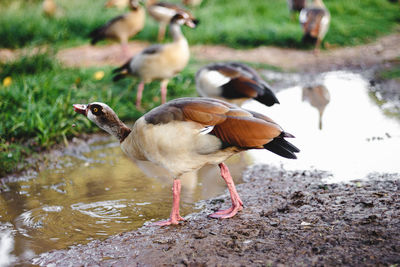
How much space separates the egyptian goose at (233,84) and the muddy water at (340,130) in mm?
666

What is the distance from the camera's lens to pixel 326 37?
11.3 meters

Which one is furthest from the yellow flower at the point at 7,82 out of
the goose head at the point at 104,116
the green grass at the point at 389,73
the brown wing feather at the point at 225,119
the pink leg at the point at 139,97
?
the green grass at the point at 389,73

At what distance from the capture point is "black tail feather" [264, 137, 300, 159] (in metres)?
3.45

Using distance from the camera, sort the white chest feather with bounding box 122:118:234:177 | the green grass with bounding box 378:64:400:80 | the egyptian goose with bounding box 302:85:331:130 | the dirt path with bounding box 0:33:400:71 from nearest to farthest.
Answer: the white chest feather with bounding box 122:118:234:177
the egyptian goose with bounding box 302:85:331:130
the green grass with bounding box 378:64:400:80
the dirt path with bounding box 0:33:400:71

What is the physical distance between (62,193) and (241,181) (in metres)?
1.69

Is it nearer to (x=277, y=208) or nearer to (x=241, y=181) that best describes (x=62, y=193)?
(x=241, y=181)

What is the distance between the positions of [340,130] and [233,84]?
1.39m

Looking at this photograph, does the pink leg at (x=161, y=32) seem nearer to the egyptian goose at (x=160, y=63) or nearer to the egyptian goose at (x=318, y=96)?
the egyptian goose at (x=160, y=63)

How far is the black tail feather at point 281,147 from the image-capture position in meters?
3.45

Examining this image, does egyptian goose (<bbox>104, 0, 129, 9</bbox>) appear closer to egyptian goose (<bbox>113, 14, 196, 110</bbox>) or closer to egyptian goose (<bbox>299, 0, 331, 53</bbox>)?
egyptian goose (<bbox>299, 0, 331, 53</bbox>)

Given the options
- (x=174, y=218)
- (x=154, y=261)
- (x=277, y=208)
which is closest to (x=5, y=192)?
Result: (x=174, y=218)

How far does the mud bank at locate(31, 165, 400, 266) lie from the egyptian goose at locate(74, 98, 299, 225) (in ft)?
0.86

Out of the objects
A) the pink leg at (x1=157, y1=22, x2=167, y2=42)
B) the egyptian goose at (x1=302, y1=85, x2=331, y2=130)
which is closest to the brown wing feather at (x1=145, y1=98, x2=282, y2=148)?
the egyptian goose at (x1=302, y1=85, x2=331, y2=130)

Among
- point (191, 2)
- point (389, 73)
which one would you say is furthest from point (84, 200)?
point (191, 2)
